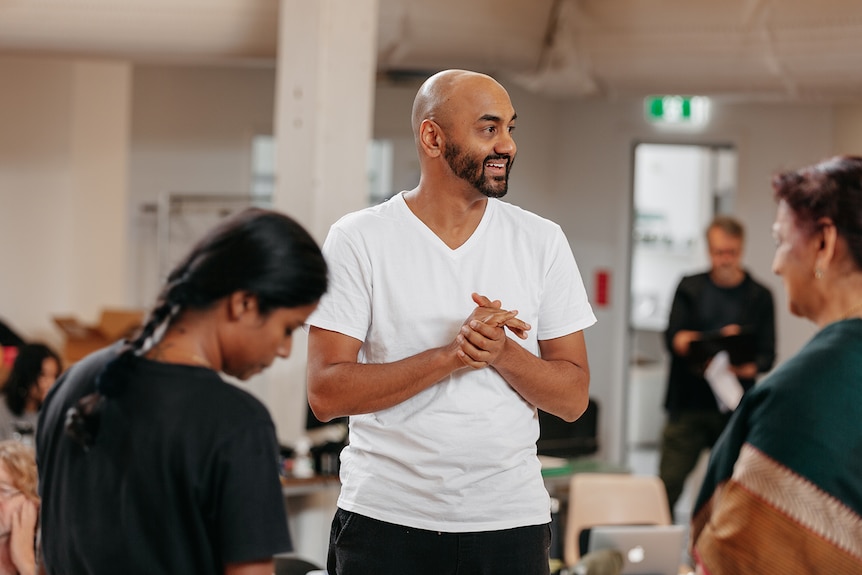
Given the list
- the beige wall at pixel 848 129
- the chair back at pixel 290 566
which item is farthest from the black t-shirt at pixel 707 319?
the chair back at pixel 290 566

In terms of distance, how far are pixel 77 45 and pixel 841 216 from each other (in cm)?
405

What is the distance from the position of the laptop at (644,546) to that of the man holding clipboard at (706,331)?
181 centimetres

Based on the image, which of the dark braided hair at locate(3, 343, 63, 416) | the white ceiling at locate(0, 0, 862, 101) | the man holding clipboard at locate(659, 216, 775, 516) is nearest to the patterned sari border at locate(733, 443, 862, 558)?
the white ceiling at locate(0, 0, 862, 101)

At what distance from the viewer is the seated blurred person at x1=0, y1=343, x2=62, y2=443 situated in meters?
5.21

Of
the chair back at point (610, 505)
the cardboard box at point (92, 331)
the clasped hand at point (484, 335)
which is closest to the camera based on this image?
the clasped hand at point (484, 335)

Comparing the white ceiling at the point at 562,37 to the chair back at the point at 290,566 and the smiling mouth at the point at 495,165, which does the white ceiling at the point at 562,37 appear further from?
the smiling mouth at the point at 495,165

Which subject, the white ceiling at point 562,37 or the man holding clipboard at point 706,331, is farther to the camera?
the man holding clipboard at point 706,331

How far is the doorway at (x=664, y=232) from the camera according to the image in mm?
9570

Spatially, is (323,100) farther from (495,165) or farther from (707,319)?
(495,165)

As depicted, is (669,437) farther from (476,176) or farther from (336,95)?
(476,176)

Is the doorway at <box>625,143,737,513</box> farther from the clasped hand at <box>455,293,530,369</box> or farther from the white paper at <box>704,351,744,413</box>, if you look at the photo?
the clasped hand at <box>455,293,530,369</box>

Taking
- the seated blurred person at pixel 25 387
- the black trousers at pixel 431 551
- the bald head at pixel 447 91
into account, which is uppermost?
the bald head at pixel 447 91

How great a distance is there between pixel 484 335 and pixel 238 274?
0.61 meters

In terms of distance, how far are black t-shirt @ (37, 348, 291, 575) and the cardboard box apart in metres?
6.10
